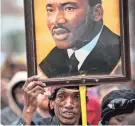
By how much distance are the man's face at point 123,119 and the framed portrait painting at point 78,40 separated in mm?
507

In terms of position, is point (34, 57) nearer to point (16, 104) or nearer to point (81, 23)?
point (81, 23)

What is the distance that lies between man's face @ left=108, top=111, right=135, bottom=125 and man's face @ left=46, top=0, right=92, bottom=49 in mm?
641

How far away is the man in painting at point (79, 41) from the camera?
3.49m

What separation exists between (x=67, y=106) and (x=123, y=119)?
Result: 1.51ft

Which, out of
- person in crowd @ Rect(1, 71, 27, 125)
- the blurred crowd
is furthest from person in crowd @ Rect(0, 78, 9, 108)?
person in crowd @ Rect(1, 71, 27, 125)

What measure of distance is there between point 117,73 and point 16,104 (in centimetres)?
223

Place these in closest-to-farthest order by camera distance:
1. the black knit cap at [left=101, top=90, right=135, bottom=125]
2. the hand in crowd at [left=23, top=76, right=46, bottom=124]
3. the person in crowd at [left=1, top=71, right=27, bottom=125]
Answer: the hand in crowd at [left=23, top=76, right=46, bottom=124] → the black knit cap at [left=101, top=90, right=135, bottom=125] → the person in crowd at [left=1, top=71, right=27, bottom=125]

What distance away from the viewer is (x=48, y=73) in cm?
352

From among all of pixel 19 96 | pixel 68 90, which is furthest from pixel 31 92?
pixel 19 96

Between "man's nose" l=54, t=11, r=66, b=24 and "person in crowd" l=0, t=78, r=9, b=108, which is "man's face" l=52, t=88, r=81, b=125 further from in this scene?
"person in crowd" l=0, t=78, r=9, b=108

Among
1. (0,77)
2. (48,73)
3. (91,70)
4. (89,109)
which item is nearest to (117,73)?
(91,70)

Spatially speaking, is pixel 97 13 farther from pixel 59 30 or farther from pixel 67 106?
pixel 67 106

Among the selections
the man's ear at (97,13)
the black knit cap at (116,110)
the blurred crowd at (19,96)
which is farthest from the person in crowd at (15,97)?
the man's ear at (97,13)

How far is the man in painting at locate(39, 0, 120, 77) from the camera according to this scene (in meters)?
3.49
